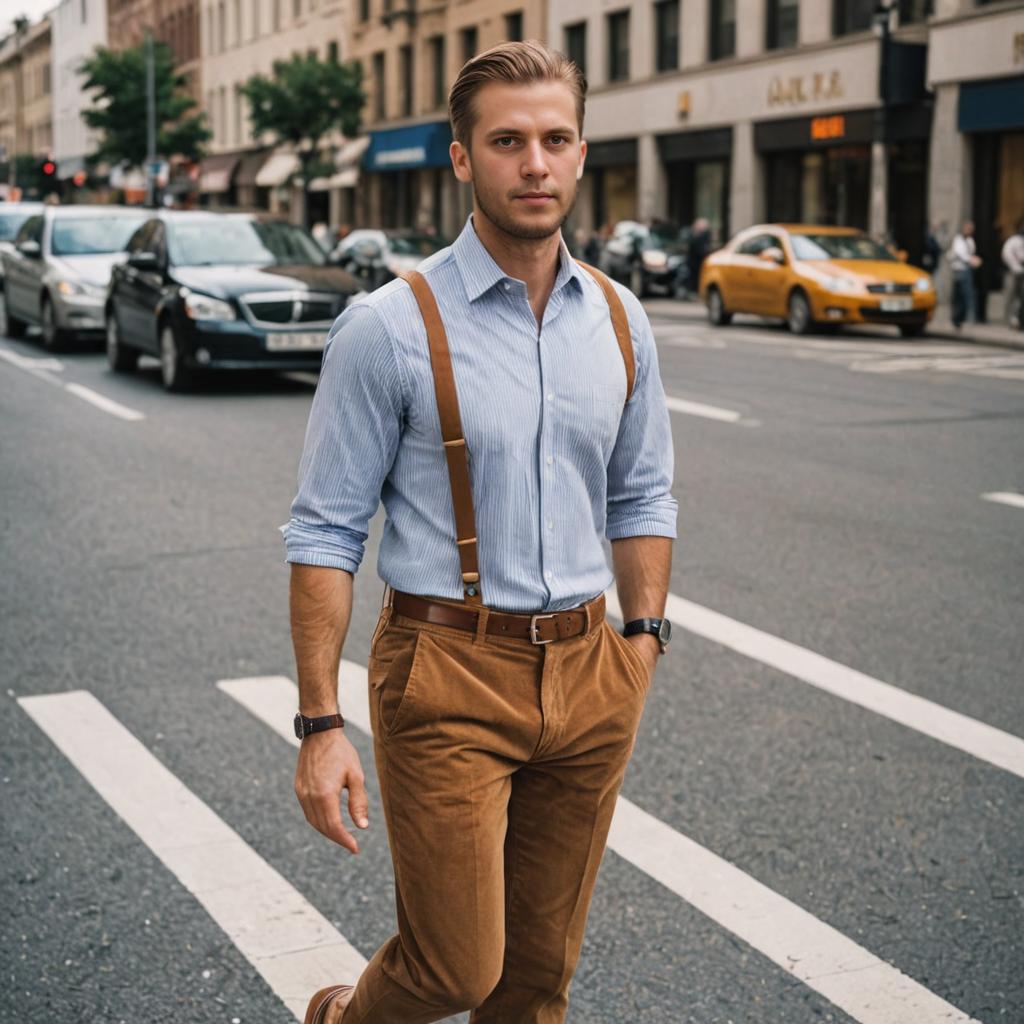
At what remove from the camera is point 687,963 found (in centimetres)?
385

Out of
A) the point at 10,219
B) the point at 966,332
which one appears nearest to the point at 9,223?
the point at 10,219

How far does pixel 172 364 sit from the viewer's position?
16.2 meters

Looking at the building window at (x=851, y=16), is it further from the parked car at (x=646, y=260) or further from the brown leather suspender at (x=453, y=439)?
the brown leather suspender at (x=453, y=439)

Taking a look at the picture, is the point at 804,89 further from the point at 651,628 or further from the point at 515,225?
the point at 515,225

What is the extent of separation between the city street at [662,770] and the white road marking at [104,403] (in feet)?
10.8

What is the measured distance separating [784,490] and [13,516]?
15.1 feet

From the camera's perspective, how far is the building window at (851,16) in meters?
34.9

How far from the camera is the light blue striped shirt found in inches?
108

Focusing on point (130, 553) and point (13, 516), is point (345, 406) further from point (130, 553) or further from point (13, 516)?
point (13, 516)

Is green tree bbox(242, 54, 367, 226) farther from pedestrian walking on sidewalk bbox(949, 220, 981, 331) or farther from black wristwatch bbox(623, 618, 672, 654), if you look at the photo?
black wristwatch bbox(623, 618, 672, 654)

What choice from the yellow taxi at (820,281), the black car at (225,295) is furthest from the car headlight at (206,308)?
the yellow taxi at (820,281)

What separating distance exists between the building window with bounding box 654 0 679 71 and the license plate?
28255 millimetres

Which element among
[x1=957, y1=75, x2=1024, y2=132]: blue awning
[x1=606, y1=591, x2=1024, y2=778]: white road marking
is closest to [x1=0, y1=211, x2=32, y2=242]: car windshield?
[x1=957, y1=75, x2=1024, y2=132]: blue awning

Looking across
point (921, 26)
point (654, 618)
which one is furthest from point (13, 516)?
point (921, 26)
